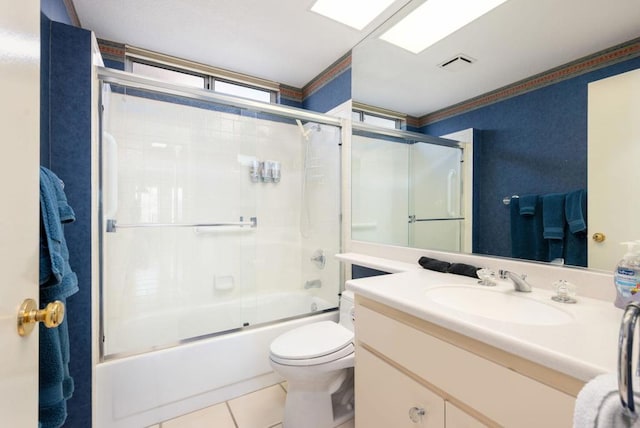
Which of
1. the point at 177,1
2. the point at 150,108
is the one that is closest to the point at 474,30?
the point at 177,1

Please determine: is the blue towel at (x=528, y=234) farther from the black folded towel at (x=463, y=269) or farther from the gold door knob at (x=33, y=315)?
the gold door knob at (x=33, y=315)

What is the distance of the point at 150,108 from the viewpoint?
6.91 feet

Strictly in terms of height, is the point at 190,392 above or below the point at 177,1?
below

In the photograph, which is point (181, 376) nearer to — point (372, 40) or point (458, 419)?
point (458, 419)

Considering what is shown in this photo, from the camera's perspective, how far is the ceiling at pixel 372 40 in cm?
104

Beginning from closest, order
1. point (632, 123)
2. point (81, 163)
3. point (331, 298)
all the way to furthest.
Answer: point (632, 123)
point (81, 163)
point (331, 298)

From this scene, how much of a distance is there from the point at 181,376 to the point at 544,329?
5.81 ft

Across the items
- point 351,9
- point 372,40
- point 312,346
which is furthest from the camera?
point 372,40

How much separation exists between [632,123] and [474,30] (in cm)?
82

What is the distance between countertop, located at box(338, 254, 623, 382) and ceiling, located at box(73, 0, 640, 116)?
879mm

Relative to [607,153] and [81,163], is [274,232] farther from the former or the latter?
[607,153]

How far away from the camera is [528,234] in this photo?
1.14 meters

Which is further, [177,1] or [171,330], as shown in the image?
[171,330]

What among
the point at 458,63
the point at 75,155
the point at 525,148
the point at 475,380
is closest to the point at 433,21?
the point at 458,63
